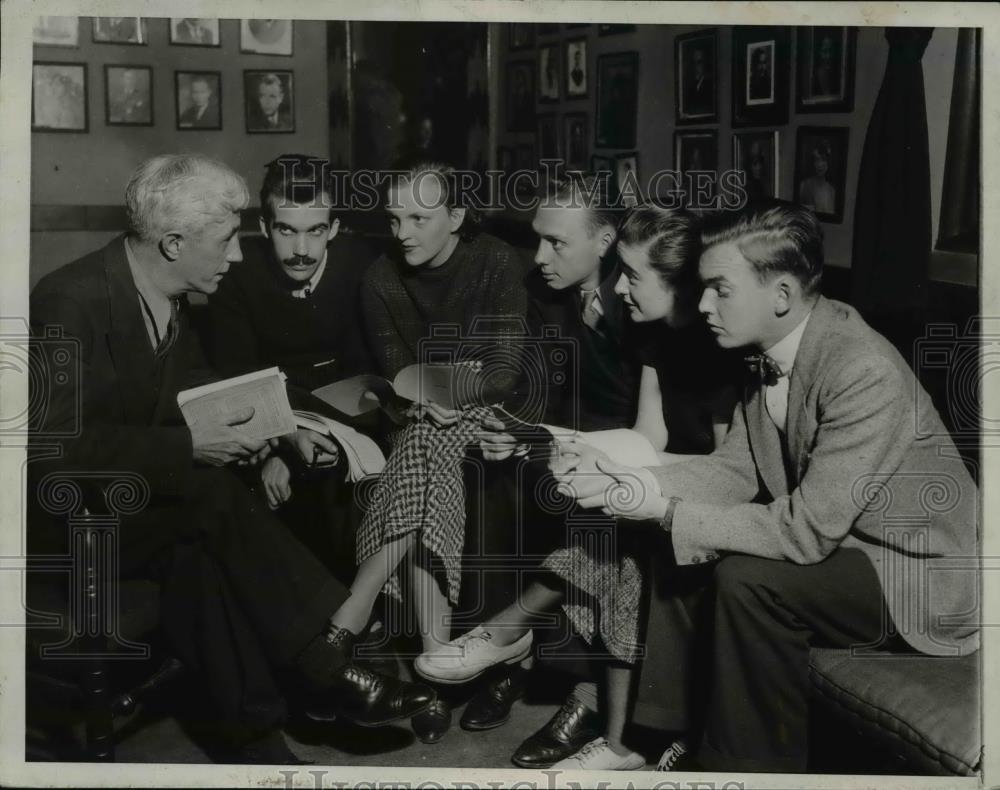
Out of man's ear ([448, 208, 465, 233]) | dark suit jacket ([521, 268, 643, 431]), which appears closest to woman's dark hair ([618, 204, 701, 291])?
dark suit jacket ([521, 268, 643, 431])

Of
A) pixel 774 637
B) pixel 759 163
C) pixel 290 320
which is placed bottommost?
pixel 774 637

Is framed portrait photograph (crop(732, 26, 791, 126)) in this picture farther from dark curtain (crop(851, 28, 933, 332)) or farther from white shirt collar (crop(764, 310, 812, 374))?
white shirt collar (crop(764, 310, 812, 374))

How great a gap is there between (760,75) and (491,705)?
6.65ft

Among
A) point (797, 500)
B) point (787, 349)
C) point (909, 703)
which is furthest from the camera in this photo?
point (787, 349)

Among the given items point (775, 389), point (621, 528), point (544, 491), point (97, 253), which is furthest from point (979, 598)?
point (97, 253)

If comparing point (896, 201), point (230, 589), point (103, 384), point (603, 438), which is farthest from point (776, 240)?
point (103, 384)

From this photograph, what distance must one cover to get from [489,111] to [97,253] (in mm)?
1212

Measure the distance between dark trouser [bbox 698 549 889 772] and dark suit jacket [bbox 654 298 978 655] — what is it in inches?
2.6

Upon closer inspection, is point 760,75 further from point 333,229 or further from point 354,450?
point 354,450

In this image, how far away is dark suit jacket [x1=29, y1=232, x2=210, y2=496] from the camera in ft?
10.2

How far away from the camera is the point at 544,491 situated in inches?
125

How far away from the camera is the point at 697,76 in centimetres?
309

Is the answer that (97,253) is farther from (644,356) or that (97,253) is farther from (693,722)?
(693,722)

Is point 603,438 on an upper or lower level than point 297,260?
lower
